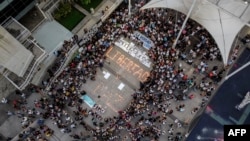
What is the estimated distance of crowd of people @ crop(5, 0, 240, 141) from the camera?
117 ft

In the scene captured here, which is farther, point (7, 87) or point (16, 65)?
point (7, 87)

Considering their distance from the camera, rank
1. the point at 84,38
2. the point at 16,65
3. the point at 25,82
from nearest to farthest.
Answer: the point at 16,65, the point at 25,82, the point at 84,38

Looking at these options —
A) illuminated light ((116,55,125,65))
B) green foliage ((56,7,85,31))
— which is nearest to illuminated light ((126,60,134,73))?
illuminated light ((116,55,125,65))

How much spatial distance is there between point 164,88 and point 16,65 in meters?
15.3

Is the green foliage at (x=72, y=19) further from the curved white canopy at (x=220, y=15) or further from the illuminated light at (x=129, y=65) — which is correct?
the curved white canopy at (x=220, y=15)

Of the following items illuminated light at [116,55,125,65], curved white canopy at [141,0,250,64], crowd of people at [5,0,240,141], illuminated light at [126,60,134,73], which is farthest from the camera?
illuminated light at [116,55,125,65]

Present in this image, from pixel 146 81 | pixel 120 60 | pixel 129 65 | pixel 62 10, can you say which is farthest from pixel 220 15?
pixel 62 10

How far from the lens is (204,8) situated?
3575 centimetres

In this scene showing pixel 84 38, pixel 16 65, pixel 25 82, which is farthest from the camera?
pixel 84 38

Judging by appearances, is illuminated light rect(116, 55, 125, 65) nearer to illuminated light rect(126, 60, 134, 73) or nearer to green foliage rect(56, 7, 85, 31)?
illuminated light rect(126, 60, 134, 73)

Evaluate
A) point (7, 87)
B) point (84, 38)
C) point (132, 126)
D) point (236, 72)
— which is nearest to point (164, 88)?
point (132, 126)

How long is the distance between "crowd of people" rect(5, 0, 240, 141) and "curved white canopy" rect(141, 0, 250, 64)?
2.82m

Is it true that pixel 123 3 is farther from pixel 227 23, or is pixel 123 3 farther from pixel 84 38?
pixel 227 23

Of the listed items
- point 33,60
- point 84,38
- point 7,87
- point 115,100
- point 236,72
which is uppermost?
point 236,72
